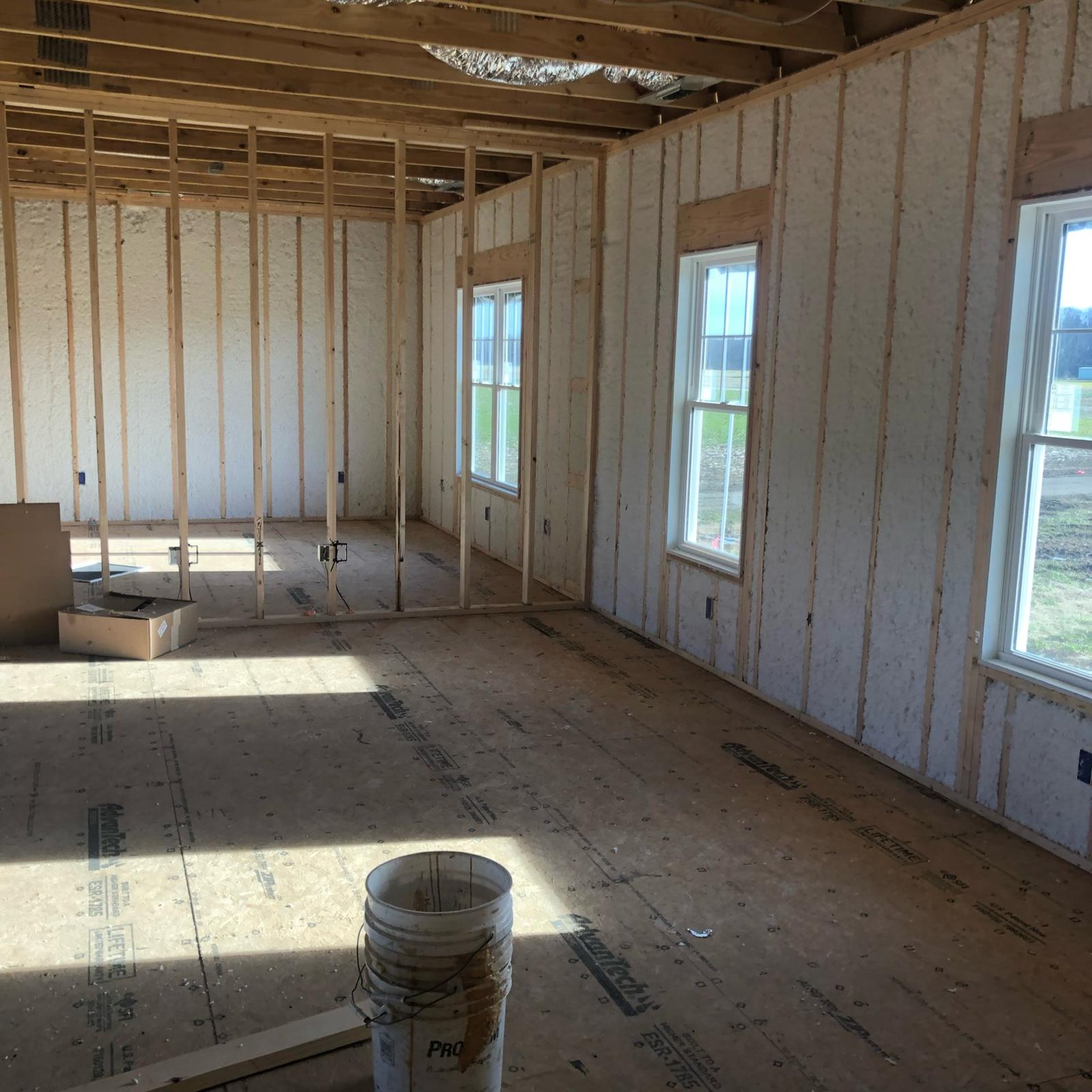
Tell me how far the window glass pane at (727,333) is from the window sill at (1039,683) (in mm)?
2117

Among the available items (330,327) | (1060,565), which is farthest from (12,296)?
(1060,565)

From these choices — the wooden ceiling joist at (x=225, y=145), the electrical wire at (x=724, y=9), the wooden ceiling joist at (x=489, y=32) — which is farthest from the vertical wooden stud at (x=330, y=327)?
the electrical wire at (x=724, y=9)

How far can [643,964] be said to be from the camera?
3.00m

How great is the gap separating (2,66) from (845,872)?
5.71 m

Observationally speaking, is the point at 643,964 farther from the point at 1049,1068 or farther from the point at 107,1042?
the point at 107,1042

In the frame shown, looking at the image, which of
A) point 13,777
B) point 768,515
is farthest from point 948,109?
point 13,777

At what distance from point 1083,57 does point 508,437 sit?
5819 mm

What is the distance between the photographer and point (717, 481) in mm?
5965

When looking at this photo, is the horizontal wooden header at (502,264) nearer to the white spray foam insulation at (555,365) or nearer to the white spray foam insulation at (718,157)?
the white spray foam insulation at (555,365)

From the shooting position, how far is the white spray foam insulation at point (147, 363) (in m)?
9.93

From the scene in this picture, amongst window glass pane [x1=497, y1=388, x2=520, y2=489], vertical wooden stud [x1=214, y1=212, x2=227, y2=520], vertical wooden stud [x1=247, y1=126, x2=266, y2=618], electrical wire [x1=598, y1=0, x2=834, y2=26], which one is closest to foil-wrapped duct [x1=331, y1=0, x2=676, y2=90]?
electrical wire [x1=598, y1=0, x2=834, y2=26]

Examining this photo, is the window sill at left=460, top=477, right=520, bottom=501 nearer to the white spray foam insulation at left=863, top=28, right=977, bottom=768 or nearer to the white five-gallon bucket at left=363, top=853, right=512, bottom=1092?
the white spray foam insulation at left=863, top=28, right=977, bottom=768

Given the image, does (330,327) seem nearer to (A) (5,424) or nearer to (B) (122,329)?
(B) (122,329)

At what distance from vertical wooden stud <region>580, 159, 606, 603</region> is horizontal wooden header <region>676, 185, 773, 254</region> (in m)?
1.04
